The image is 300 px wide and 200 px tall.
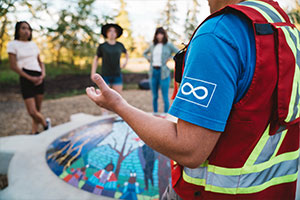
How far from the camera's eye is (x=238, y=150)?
0.68 m

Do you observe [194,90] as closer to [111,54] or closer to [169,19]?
[111,54]

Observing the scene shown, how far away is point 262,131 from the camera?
68 centimetres

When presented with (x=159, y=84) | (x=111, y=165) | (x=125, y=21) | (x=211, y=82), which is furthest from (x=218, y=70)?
(x=125, y=21)

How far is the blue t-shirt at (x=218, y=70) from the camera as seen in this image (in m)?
0.57

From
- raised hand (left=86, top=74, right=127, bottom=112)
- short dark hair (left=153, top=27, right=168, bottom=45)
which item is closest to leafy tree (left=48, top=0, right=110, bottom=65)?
short dark hair (left=153, top=27, right=168, bottom=45)

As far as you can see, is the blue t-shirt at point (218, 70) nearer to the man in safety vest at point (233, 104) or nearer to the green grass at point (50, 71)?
the man in safety vest at point (233, 104)

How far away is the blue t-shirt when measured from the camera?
1.87 ft

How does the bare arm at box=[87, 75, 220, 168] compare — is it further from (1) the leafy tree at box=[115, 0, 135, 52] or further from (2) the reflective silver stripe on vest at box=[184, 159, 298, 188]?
(1) the leafy tree at box=[115, 0, 135, 52]

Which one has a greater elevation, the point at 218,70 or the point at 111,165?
the point at 218,70

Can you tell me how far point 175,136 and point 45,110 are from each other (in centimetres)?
704

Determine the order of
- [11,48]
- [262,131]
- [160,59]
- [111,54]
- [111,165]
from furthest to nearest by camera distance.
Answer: [160,59] → [111,54] → [11,48] → [111,165] → [262,131]

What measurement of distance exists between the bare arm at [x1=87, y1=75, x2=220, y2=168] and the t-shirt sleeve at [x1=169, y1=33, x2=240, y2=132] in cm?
4

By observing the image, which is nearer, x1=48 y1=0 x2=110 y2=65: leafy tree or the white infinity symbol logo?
the white infinity symbol logo

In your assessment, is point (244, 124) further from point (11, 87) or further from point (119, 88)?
point (11, 87)
